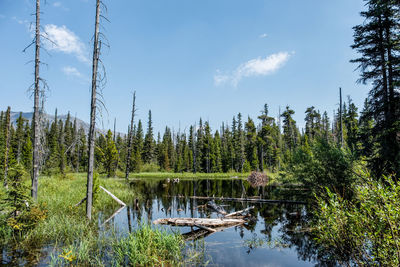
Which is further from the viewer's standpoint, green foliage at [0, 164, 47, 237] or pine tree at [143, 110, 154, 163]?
pine tree at [143, 110, 154, 163]

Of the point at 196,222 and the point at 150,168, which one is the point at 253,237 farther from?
the point at 150,168

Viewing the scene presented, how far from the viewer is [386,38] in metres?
14.1

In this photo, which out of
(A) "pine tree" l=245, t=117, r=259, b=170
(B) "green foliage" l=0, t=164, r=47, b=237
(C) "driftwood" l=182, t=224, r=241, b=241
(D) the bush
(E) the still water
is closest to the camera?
(B) "green foliage" l=0, t=164, r=47, b=237

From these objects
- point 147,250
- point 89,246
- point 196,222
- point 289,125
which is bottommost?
point 196,222

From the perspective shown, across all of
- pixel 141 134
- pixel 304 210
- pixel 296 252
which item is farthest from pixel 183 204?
pixel 141 134

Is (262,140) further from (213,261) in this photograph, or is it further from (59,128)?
(59,128)

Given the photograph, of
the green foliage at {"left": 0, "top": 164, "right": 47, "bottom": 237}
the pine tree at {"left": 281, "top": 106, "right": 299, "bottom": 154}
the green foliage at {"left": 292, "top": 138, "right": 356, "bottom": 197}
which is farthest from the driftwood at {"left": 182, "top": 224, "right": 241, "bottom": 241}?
the pine tree at {"left": 281, "top": 106, "right": 299, "bottom": 154}

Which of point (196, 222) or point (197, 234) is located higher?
point (196, 222)

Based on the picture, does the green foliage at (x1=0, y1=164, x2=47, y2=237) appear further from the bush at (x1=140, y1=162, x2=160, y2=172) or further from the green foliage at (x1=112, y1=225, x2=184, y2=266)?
the bush at (x1=140, y1=162, x2=160, y2=172)

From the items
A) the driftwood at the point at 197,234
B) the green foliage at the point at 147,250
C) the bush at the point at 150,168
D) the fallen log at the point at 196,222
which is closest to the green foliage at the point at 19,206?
the green foliage at the point at 147,250

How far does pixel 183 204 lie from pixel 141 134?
182ft

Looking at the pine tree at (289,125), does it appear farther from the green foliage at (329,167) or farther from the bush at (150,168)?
the green foliage at (329,167)

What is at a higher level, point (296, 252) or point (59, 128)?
point (59, 128)

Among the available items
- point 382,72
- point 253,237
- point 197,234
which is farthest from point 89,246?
point 382,72
